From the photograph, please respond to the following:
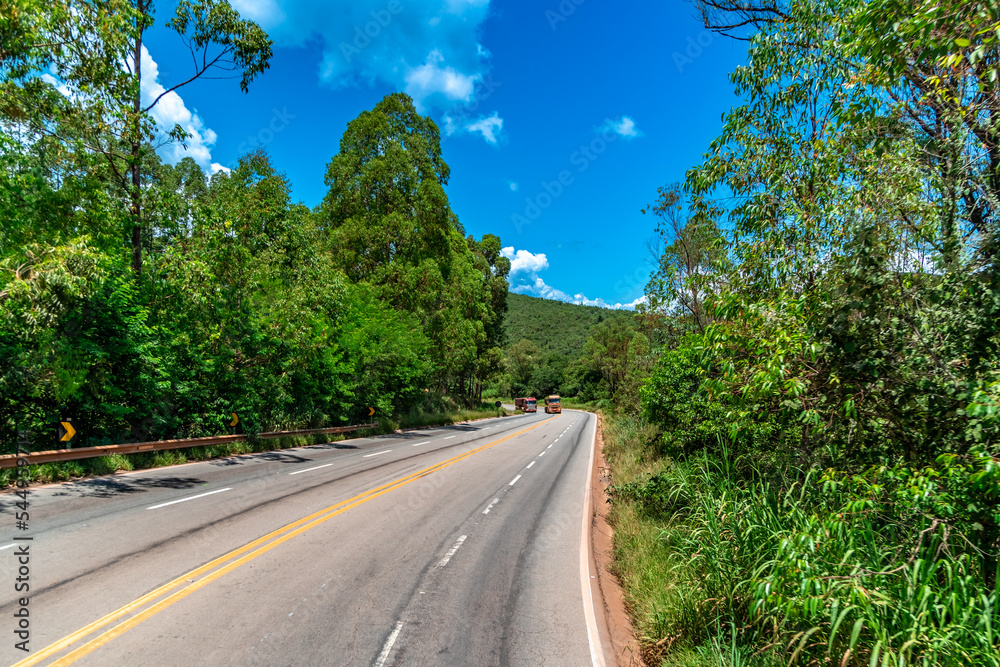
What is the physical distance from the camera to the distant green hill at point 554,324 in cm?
14925

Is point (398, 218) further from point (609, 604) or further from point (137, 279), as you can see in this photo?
point (609, 604)

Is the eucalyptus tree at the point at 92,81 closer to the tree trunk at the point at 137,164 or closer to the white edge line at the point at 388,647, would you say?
the tree trunk at the point at 137,164

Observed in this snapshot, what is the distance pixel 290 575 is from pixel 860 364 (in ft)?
23.5

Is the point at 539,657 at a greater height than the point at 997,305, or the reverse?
the point at 997,305

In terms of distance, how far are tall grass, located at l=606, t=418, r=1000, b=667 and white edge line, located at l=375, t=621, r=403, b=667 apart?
2721mm

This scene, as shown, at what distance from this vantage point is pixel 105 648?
13.4 feet

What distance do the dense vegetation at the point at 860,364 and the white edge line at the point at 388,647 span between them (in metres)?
2.73

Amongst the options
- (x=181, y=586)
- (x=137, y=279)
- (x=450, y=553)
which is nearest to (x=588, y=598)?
(x=450, y=553)

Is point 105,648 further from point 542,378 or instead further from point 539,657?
point 542,378

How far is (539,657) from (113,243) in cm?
1581

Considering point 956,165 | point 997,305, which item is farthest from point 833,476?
point 956,165

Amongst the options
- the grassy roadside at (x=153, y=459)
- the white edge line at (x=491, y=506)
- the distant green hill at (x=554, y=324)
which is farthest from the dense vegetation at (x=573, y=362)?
the grassy roadside at (x=153, y=459)

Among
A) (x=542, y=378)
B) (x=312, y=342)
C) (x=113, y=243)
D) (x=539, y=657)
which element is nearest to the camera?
(x=539, y=657)

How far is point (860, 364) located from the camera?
4.44 meters
